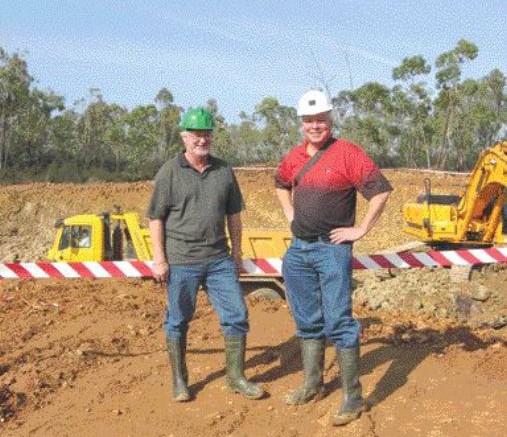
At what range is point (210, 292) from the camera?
4.98 meters

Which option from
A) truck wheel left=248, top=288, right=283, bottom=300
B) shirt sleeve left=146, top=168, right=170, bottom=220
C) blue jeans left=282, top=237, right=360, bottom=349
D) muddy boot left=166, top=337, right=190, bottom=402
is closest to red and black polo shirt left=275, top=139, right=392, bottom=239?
blue jeans left=282, top=237, right=360, bottom=349

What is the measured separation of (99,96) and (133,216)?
3847cm

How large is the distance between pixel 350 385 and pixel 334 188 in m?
1.28

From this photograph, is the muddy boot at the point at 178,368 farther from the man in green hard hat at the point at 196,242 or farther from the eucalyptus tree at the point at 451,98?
the eucalyptus tree at the point at 451,98

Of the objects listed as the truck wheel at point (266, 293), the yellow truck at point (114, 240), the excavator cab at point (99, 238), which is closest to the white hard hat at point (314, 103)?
the truck wheel at point (266, 293)

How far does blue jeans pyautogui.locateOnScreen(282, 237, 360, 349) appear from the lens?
4.47 meters

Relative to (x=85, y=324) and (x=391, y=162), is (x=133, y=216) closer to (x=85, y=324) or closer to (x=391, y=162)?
(x=85, y=324)

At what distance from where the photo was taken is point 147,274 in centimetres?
600

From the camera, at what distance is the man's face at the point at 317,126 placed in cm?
449

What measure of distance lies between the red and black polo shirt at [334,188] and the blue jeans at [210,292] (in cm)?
66

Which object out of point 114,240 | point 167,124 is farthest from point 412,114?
point 114,240

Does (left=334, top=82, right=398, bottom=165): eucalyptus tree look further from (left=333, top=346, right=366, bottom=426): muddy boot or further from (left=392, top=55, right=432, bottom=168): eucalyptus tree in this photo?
(left=333, top=346, right=366, bottom=426): muddy boot

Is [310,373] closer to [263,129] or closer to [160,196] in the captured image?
[160,196]

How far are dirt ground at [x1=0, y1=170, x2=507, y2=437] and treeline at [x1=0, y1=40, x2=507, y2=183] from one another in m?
27.2
